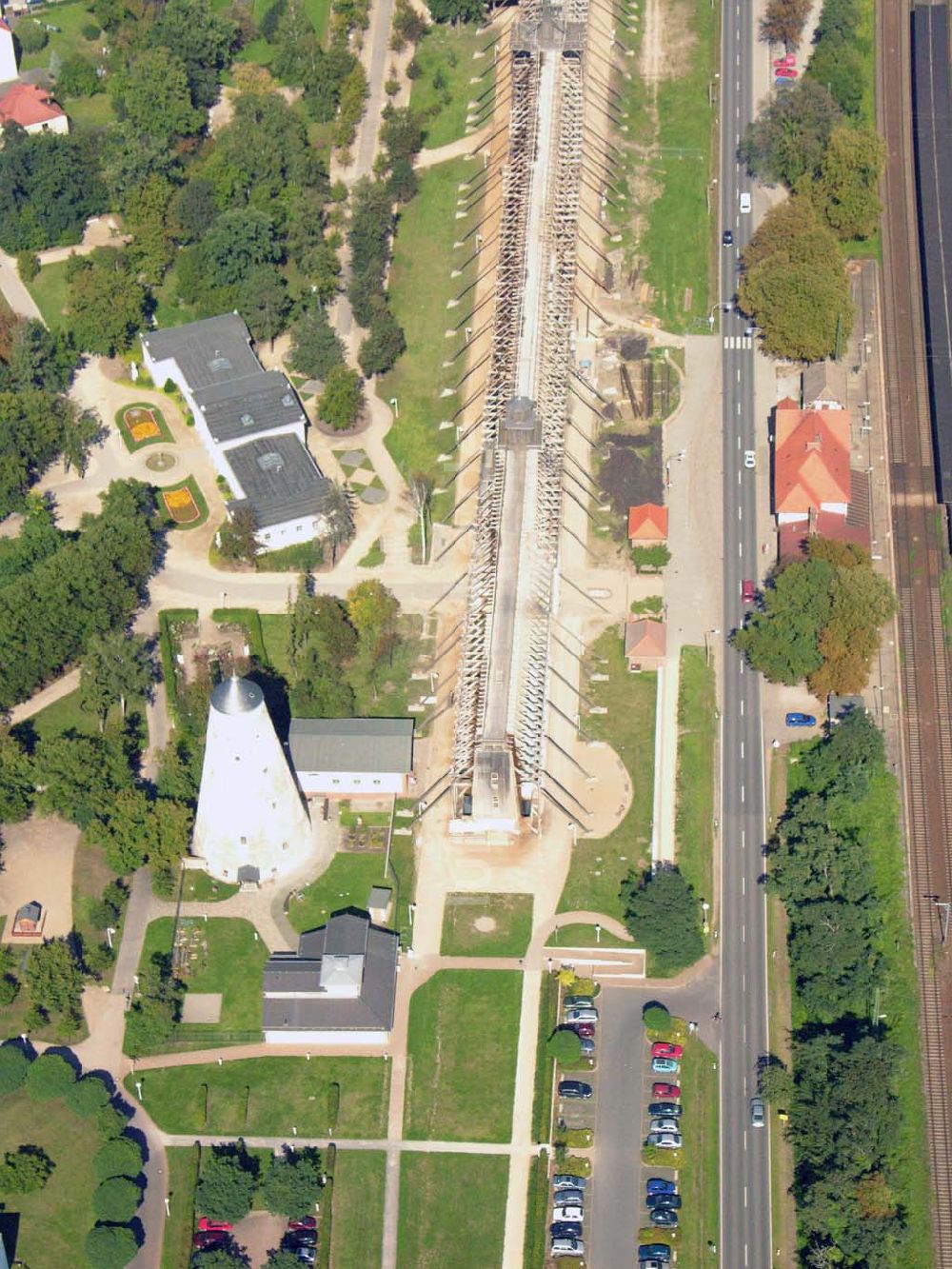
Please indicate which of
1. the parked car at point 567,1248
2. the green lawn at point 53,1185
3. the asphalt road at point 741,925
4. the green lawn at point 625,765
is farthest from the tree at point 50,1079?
the asphalt road at point 741,925

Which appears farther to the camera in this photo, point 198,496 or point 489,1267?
point 198,496

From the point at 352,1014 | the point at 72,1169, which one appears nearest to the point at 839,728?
the point at 352,1014

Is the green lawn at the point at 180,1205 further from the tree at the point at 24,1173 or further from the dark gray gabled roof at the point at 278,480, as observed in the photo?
the dark gray gabled roof at the point at 278,480

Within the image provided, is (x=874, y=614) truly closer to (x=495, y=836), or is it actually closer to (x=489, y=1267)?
(x=495, y=836)

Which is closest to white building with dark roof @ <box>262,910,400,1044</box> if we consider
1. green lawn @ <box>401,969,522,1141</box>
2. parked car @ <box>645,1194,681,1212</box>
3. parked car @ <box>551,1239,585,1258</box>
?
green lawn @ <box>401,969,522,1141</box>

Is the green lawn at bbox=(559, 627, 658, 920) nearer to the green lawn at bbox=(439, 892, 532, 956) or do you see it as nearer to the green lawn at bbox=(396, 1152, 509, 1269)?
the green lawn at bbox=(439, 892, 532, 956)

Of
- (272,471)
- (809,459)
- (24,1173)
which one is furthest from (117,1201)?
(809,459)

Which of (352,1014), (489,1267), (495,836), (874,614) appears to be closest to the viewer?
(489,1267)
